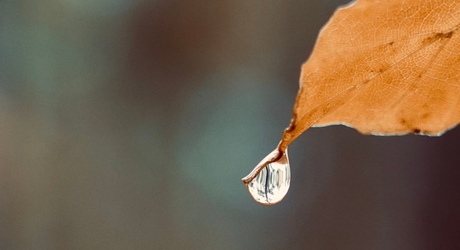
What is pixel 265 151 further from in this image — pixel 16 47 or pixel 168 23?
pixel 16 47

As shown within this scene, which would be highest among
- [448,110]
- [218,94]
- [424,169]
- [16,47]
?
[16,47]

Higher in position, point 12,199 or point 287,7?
point 287,7

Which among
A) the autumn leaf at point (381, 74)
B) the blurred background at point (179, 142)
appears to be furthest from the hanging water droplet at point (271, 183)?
the blurred background at point (179, 142)

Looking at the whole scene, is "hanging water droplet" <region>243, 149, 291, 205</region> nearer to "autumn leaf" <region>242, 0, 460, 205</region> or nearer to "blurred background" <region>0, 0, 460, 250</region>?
"autumn leaf" <region>242, 0, 460, 205</region>

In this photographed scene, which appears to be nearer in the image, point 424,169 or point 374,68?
point 374,68

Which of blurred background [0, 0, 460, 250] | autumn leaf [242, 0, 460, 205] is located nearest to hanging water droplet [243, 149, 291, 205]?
autumn leaf [242, 0, 460, 205]

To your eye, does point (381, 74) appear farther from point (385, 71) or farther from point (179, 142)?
point (179, 142)

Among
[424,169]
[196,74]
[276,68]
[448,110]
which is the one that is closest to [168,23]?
[196,74]
